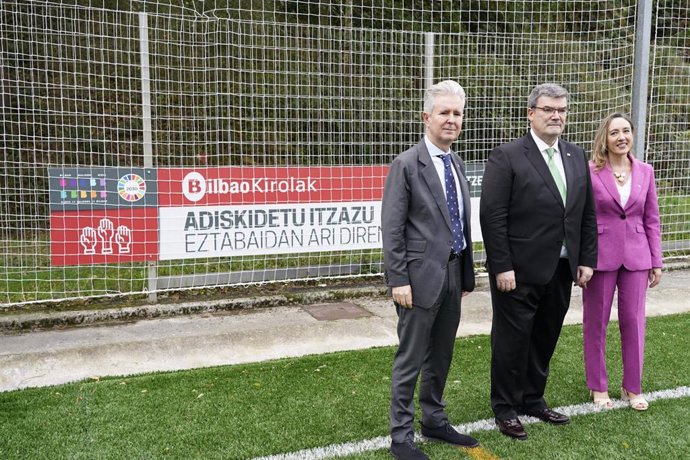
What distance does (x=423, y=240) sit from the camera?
123 inches

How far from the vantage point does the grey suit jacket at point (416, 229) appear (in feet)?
10.2

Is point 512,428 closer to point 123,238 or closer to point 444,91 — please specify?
point 444,91

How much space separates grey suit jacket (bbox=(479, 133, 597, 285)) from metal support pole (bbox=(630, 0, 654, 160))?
3546mm

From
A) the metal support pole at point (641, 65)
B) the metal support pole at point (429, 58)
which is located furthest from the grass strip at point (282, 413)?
the metal support pole at point (429, 58)

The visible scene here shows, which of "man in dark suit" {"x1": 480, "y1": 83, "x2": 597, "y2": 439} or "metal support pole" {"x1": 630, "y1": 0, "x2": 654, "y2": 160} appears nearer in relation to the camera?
"man in dark suit" {"x1": 480, "y1": 83, "x2": 597, "y2": 439}

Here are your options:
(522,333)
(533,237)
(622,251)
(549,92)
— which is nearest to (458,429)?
(522,333)

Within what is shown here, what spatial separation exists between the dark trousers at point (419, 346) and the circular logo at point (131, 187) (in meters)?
3.55

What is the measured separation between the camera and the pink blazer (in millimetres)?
3871

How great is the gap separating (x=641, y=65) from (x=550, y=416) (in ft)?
13.8

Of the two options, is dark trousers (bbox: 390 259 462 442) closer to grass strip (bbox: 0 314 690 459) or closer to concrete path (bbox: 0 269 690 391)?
grass strip (bbox: 0 314 690 459)

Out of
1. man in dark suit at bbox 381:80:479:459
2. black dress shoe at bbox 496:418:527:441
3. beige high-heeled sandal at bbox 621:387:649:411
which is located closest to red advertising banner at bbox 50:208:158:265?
man in dark suit at bbox 381:80:479:459

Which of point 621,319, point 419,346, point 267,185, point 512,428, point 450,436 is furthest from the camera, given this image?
point 267,185

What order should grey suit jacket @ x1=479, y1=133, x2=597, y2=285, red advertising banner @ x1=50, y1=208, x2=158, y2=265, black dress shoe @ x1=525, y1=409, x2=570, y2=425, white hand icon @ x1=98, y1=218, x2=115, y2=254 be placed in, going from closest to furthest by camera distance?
grey suit jacket @ x1=479, y1=133, x2=597, y2=285, black dress shoe @ x1=525, y1=409, x2=570, y2=425, red advertising banner @ x1=50, y1=208, x2=158, y2=265, white hand icon @ x1=98, y1=218, x2=115, y2=254

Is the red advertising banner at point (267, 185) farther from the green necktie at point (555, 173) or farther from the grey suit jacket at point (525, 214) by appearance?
the green necktie at point (555, 173)
